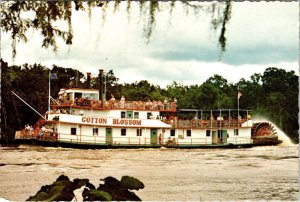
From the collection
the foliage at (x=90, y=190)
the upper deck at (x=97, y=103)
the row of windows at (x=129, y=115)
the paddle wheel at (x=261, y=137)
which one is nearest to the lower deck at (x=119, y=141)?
the paddle wheel at (x=261, y=137)

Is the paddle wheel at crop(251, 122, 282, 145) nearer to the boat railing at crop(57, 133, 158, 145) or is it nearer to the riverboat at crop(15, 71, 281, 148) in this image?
the riverboat at crop(15, 71, 281, 148)

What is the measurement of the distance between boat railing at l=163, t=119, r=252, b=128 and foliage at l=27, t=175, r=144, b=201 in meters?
10.8

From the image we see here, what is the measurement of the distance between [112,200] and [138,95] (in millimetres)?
9398

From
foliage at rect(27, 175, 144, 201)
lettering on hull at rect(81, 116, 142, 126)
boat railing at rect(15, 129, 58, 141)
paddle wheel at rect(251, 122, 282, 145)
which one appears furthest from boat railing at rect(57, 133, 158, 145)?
foliage at rect(27, 175, 144, 201)

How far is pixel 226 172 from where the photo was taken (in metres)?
6.88

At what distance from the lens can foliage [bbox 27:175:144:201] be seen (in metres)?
0.96

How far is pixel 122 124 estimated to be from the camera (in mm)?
11508

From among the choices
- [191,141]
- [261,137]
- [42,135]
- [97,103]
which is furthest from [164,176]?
[261,137]

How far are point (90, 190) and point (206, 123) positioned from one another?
442 inches

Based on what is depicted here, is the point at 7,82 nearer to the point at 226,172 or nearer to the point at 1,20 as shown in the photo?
the point at 1,20

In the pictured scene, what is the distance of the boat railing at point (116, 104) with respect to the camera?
448 inches

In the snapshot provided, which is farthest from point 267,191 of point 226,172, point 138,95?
point 138,95

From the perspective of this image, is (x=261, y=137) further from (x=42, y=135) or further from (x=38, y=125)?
(x=38, y=125)

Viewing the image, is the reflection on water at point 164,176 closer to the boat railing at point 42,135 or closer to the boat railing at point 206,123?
the boat railing at point 42,135
